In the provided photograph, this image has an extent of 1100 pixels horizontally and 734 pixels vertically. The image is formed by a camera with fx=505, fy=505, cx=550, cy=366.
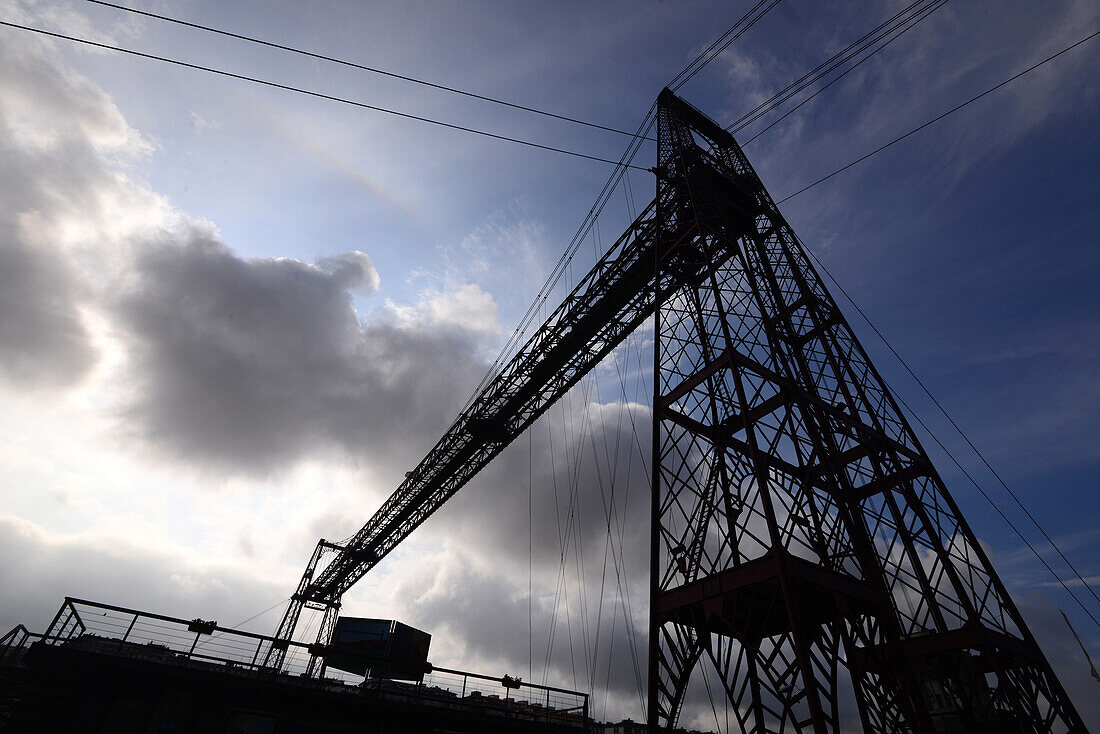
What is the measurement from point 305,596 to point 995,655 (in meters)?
40.5

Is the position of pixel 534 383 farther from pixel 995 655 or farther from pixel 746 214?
pixel 995 655

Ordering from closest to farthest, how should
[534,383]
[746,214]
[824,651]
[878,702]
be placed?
[824,651]
[878,702]
[746,214]
[534,383]

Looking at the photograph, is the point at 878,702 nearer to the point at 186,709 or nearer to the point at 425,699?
the point at 425,699

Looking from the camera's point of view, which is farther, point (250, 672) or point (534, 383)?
point (534, 383)

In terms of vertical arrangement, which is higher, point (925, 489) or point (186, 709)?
point (925, 489)

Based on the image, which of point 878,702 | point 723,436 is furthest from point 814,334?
point 878,702

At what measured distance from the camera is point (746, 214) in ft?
61.5

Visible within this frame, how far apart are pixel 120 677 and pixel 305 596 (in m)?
29.8

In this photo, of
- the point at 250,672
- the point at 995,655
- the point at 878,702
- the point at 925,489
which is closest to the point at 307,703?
the point at 250,672

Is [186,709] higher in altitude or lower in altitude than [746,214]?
lower

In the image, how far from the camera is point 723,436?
39.8ft

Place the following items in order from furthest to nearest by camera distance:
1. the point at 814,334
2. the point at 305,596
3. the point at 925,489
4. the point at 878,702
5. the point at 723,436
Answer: the point at 305,596 < the point at 814,334 < the point at 925,489 < the point at 723,436 < the point at 878,702

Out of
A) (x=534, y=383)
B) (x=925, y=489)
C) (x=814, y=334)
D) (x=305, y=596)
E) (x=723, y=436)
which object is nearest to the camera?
(x=723, y=436)

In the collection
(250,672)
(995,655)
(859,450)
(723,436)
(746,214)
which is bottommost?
(250,672)
